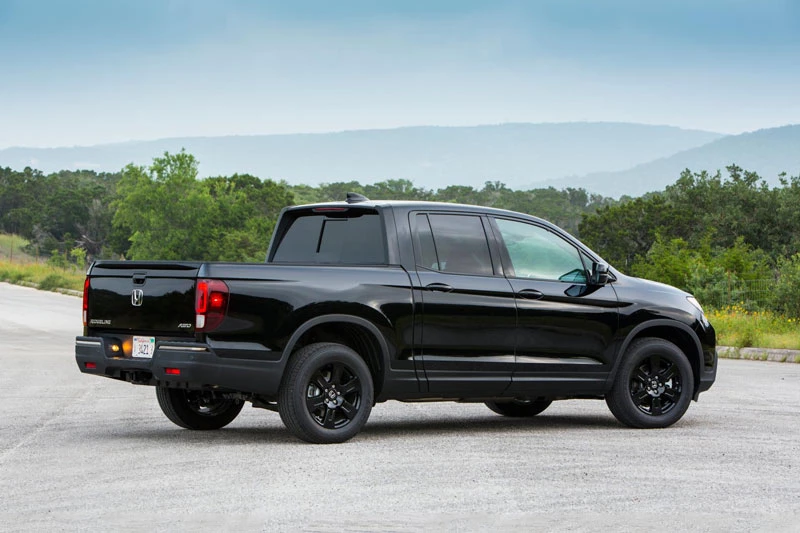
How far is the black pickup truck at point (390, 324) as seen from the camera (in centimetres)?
937

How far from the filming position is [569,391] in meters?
10.9

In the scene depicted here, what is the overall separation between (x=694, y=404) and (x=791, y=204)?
54525 millimetres

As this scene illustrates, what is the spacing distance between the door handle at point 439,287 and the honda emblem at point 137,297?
2277mm

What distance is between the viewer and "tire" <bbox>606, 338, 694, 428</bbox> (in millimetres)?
11031

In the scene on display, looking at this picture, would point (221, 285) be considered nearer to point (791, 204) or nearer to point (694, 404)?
point (694, 404)

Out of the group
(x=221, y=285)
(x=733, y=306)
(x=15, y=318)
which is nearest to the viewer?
(x=221, y=285)

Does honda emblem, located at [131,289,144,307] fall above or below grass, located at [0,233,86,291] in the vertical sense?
above

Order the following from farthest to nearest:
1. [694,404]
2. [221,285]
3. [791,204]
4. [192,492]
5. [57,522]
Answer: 1. [791,204]
2. [694,404]
3. [221,285]
4. [192,492]
5. [57,522]

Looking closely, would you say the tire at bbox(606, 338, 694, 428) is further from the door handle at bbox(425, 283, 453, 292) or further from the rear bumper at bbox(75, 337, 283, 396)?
the rear bumper at bbox(75, 337, 283, 396)

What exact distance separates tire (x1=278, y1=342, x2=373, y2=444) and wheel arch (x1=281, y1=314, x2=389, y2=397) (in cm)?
20

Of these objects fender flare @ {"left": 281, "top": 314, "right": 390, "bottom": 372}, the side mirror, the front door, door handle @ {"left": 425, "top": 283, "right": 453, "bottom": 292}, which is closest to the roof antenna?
door handle @ {"left": 425, "top": 283, "right": 453, "bottom": 292}

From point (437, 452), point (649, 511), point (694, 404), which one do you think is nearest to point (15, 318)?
point (694, 404)

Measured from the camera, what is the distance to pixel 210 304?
9.26m

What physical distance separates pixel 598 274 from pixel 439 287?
161 cm
